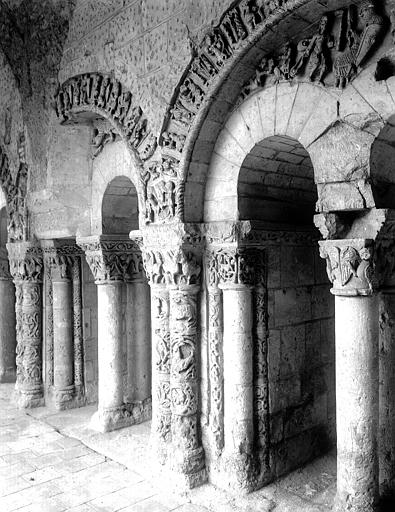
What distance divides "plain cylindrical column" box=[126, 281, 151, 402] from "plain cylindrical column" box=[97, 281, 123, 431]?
225 millimetres

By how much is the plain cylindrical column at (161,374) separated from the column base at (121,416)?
1.24m

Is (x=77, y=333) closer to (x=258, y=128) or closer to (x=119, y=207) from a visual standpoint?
(x=119, y=207)

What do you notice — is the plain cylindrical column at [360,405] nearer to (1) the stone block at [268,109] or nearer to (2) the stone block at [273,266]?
(2) the stone block at [273,266]

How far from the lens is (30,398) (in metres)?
6.93

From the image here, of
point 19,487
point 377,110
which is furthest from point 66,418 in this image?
point 377,110

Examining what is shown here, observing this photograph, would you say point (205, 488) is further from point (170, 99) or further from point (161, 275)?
point (170, 99)

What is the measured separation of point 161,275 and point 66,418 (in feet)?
9.50

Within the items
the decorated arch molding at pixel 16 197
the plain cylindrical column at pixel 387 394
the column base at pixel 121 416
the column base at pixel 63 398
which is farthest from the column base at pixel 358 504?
the decorated arch molding at pixel 16 197

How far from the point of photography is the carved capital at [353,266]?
3393mm

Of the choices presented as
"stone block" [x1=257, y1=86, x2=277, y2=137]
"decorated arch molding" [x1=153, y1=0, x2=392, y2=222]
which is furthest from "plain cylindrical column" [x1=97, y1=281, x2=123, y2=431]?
"stone block" [x1=257, y1=86, x2=277, y2=137]

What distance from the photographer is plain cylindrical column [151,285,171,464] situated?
4699 millimetres

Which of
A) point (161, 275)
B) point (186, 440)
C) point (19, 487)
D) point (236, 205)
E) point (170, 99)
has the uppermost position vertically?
point (170, 99)

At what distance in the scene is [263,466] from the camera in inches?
174

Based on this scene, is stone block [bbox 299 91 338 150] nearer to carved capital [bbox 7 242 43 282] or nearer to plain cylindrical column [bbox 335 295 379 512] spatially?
plain cylindrical column [bbox 335 295 379 512]
